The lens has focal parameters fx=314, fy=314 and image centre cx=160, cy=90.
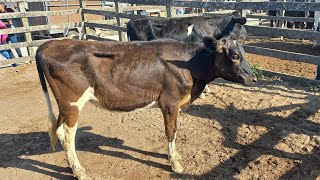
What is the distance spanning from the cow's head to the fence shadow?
3.40 ft

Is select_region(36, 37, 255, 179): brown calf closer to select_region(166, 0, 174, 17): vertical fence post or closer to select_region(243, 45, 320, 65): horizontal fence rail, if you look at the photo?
select_region(243, 45, 320, 65): horizontal fence rail

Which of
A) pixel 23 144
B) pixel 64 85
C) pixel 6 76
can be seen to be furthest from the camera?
pixel 6 76

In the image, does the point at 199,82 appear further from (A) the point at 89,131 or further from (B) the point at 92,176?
(A) the point at 89,131

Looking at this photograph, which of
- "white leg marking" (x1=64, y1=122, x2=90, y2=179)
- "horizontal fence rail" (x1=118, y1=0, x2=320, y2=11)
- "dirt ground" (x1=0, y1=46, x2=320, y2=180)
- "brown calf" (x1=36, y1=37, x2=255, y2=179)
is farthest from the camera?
"horizontal fence rail" (x1=118, y1=0, x2=320, y2=11)

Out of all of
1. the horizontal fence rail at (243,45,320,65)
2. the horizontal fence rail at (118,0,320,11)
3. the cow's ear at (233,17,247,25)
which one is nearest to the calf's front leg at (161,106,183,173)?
the cow's ear at (233,17,247,25)

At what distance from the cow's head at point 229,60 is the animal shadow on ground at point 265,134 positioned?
104 cm

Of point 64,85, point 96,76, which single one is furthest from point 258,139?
point 64,85

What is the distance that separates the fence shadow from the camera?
3.79 metres

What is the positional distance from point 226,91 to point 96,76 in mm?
3615

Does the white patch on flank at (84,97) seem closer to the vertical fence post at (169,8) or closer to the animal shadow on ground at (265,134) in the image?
the animal shadow on ground at (265,134)

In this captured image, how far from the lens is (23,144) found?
483 centimetres

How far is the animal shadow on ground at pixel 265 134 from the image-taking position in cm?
379

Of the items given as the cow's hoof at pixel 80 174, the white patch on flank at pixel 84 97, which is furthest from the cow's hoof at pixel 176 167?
the white patch on flank at pixel 84 97

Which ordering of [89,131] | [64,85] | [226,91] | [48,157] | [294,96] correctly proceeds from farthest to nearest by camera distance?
[226,91], [294,96], [89,131], [48,157], [64,85]
